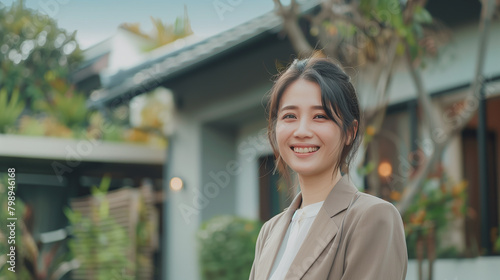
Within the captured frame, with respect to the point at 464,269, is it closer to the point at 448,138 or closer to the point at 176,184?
the point at 448,138

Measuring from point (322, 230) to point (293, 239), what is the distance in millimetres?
177

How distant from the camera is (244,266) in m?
6.97

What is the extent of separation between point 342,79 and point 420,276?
4.24 meters

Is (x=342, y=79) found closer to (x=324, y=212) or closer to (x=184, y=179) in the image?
(x=324, y=212)

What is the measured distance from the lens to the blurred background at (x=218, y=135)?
5215 millimetres

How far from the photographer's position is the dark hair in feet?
5.13

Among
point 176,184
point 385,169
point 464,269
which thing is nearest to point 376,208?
point 464,269

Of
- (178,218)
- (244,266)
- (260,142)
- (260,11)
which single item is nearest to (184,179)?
(178,218)

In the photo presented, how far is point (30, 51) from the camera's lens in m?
9.98

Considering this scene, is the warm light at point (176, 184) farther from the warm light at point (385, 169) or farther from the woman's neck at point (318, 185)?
the woman's neck at point (318, 185)

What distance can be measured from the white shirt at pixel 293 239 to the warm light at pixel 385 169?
4.61m

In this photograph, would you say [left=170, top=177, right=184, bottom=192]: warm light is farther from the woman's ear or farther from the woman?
the woman's ear

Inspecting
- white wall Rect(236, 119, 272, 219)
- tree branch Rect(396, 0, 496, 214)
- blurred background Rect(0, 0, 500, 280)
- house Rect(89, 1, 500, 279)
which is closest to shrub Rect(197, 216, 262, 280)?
blurred background Rect(0, 0, 500, 280)

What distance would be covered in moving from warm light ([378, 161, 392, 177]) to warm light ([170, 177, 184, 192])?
3159 millimetres
